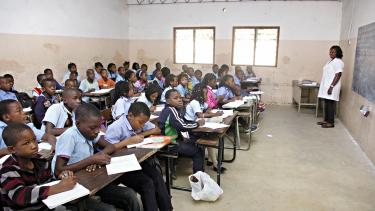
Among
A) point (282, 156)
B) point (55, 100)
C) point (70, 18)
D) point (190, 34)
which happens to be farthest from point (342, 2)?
point (55, 100)

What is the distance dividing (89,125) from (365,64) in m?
4.53

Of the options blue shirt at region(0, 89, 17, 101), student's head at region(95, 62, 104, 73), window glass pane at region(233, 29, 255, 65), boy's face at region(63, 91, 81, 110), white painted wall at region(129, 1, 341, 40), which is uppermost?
white painted wall at region(129, 1, 341, 40)

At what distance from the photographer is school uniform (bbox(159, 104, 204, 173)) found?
3107 mm

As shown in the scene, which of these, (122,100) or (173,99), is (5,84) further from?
(173,99)

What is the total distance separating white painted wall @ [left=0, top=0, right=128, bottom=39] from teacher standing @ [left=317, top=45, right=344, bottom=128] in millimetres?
5623

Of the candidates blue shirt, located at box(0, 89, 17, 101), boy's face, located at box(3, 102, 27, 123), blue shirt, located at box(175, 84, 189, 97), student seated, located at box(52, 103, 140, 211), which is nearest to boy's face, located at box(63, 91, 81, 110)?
boy's face, located at box(3, 102, 27, 123)

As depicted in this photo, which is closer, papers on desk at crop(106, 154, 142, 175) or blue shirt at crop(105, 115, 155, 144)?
papers on desk at crop(106, 154, 142, 175)

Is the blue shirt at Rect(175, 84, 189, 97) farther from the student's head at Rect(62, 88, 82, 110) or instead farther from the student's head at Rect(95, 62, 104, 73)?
the student's head at Rect(95, 62, 104, 73)

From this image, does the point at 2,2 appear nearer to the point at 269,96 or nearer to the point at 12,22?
the point at 12,22

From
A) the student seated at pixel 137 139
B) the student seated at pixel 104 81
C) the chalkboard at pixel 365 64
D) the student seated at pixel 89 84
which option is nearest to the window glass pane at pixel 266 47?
the chalkboard at pixel 365 64

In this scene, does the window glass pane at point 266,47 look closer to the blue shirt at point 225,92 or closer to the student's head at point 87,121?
the blue shirt at point 225,92

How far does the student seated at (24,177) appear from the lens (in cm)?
157

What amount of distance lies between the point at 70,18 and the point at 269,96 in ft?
18.3

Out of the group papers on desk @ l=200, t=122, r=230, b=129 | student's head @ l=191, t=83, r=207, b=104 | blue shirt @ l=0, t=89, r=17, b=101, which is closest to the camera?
papers on desk @ l=200, t=122, r=230, b=129
